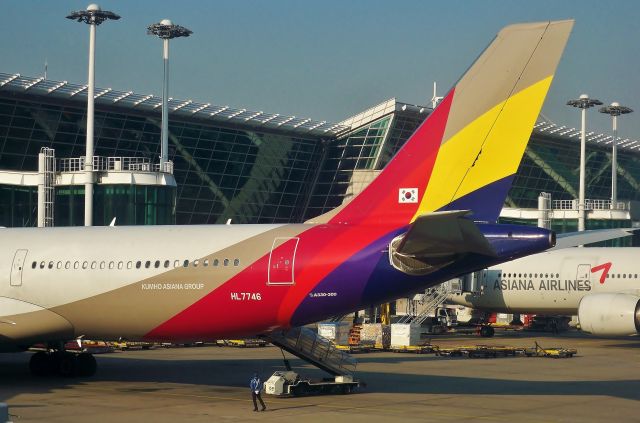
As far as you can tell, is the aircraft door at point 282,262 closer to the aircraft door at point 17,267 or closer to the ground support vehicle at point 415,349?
the aircraft door at point 17,267

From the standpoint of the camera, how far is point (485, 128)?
22641 millimetres

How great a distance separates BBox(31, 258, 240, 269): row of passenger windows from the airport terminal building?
84.2ft

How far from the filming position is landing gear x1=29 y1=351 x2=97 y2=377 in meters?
30.3

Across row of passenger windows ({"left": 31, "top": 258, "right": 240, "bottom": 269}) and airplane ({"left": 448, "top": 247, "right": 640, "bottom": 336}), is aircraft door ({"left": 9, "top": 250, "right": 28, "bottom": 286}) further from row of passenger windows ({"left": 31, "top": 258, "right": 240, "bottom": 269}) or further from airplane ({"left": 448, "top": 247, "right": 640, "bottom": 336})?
airplane ({"left": 448, "top": 247, "right": 640, "bottom": 336})

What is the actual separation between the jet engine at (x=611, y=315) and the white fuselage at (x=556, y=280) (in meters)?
7.77

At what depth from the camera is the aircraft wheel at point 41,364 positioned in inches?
1196

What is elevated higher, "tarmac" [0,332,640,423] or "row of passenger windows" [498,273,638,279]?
"row of passenger windows" [498,273,638,279]

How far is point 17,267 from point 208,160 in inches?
1991

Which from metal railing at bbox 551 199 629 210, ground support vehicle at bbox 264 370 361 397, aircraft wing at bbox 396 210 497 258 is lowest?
ground support vehicle at bbox 264 370 361 397

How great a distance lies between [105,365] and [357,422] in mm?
15457

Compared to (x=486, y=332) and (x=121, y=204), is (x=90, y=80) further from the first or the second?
(x=486, y=332)

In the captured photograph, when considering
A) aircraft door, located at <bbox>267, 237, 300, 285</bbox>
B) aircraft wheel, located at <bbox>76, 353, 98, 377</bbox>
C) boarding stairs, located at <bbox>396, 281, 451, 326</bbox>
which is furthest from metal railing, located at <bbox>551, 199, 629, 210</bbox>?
aircraft door, located at <bbox>267, 237, 300, 285</bbox>

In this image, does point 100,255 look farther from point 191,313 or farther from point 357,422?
point 357,422

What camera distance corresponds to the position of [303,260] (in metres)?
24.0
